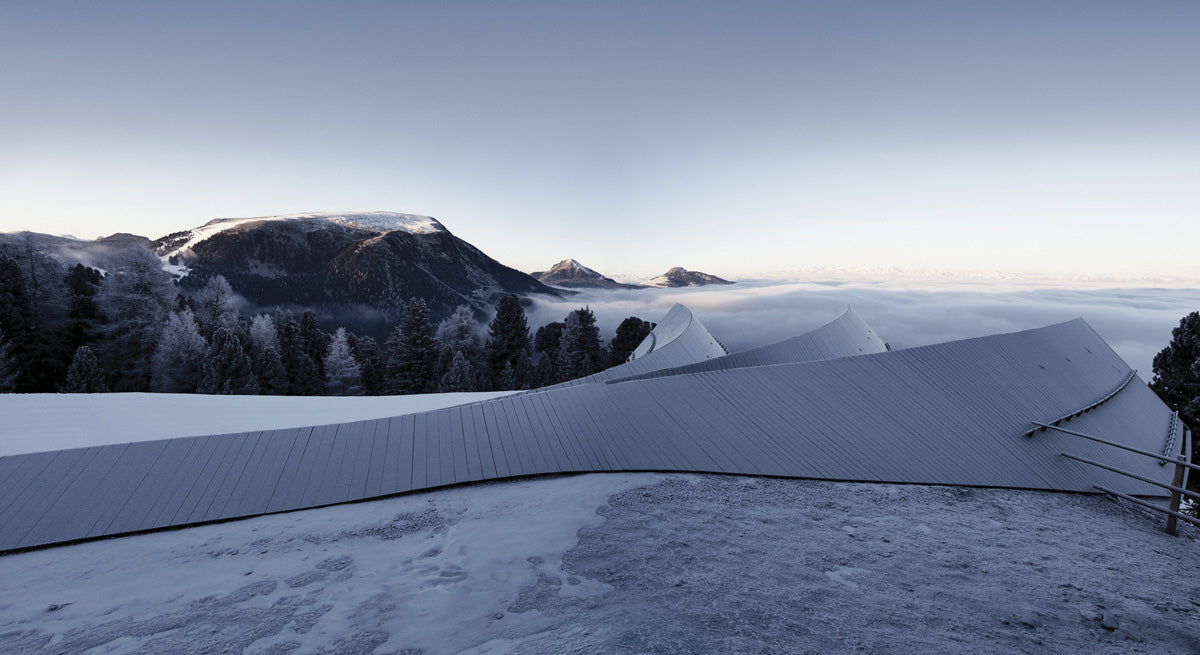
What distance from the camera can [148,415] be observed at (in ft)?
35.5

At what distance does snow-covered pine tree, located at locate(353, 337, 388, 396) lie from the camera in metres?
40.0

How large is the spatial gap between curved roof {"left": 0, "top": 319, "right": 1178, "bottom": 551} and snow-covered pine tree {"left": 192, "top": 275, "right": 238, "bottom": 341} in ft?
97.1

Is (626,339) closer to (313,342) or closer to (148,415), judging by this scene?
(313,342)

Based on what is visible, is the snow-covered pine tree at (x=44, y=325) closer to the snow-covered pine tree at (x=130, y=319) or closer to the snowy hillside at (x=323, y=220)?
the snow-covered pine tree at (x=130, y=319)

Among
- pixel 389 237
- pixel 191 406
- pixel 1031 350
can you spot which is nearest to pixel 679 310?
pixel 1031 350

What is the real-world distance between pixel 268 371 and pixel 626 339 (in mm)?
27220

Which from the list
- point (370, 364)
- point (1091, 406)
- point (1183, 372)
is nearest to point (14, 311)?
point (370, 364)

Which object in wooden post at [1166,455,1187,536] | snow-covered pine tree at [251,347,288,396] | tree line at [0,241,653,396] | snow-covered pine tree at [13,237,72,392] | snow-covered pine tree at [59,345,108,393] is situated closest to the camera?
wooden post at [1166,455,1187,536]

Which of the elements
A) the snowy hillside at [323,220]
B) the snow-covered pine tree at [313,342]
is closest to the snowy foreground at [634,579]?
the snow-covered pine tree at [313,342]

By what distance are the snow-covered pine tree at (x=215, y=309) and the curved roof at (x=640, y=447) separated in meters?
29.6

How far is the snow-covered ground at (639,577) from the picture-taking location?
12.0 ft

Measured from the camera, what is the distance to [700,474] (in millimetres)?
7512

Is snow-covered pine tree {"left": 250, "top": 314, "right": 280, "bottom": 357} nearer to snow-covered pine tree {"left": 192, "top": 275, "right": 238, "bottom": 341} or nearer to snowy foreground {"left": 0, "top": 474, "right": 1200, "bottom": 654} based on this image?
snow-covered pine tree {"left": 192, "top": 275, "right": 238, "bottom": 341}

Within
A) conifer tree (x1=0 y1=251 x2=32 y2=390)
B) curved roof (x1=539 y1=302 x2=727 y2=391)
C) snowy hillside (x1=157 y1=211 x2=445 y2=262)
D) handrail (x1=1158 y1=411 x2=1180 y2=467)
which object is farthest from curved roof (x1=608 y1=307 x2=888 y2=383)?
snowy hillside (x1=157 y1=211 x2=445 y2=262)
